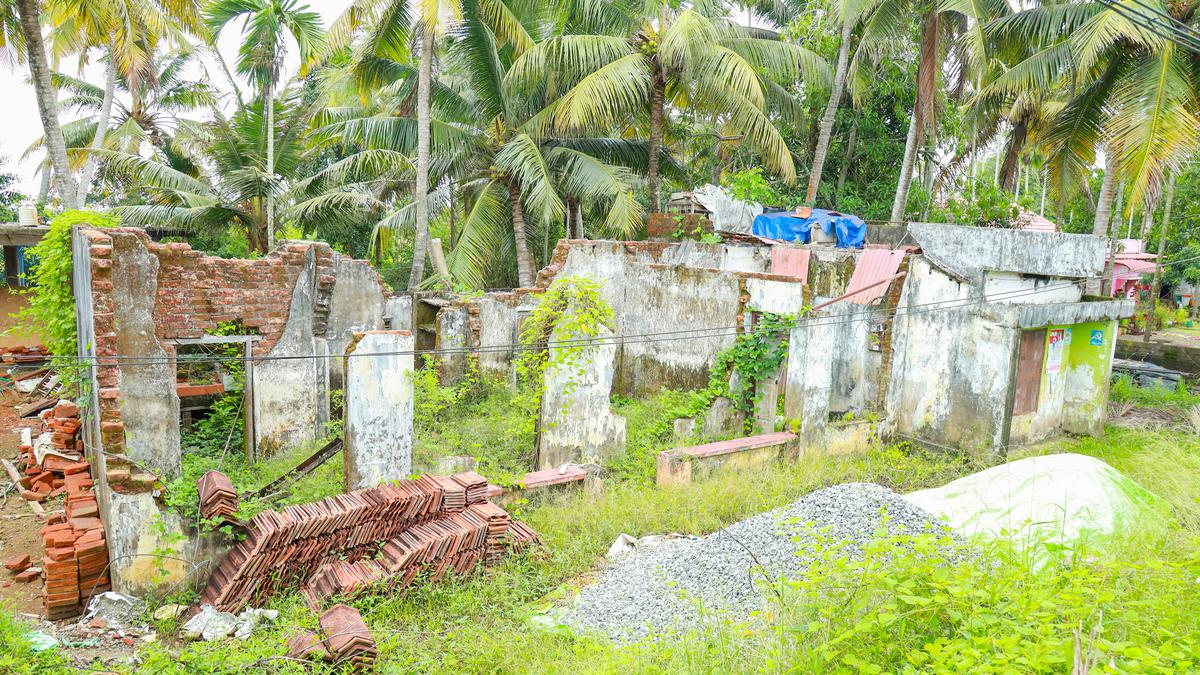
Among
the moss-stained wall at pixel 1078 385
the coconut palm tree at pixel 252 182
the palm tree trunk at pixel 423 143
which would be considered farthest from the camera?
the coconut palm tree at pixel 252 182

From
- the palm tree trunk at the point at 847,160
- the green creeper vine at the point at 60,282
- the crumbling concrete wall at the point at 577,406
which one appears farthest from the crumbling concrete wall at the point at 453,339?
the palm tree trunk at the point at 847,160

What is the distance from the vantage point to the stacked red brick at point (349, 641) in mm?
5363

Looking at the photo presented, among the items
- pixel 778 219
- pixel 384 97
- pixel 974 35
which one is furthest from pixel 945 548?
pixel 384 97

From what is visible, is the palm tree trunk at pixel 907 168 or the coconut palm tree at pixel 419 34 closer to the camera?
the coconut palm tree at pixel 419 34

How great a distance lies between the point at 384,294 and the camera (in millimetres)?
11930

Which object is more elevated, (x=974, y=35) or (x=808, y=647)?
(x=974, y=35)

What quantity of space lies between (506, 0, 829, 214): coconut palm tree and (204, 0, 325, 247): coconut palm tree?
3.82 metres

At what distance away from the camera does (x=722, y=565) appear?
21.7 feet

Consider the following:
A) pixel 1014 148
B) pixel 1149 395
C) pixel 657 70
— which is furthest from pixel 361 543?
pixel 1014 148

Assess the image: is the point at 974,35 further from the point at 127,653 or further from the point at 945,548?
the point at 127,653

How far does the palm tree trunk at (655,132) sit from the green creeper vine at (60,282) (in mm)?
9086

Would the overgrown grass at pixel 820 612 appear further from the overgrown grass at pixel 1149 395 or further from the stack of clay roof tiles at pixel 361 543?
the overgrown grass at pixel 1149 395

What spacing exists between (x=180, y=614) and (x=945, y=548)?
20.2 ft

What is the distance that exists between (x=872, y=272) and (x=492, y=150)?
816 cm
